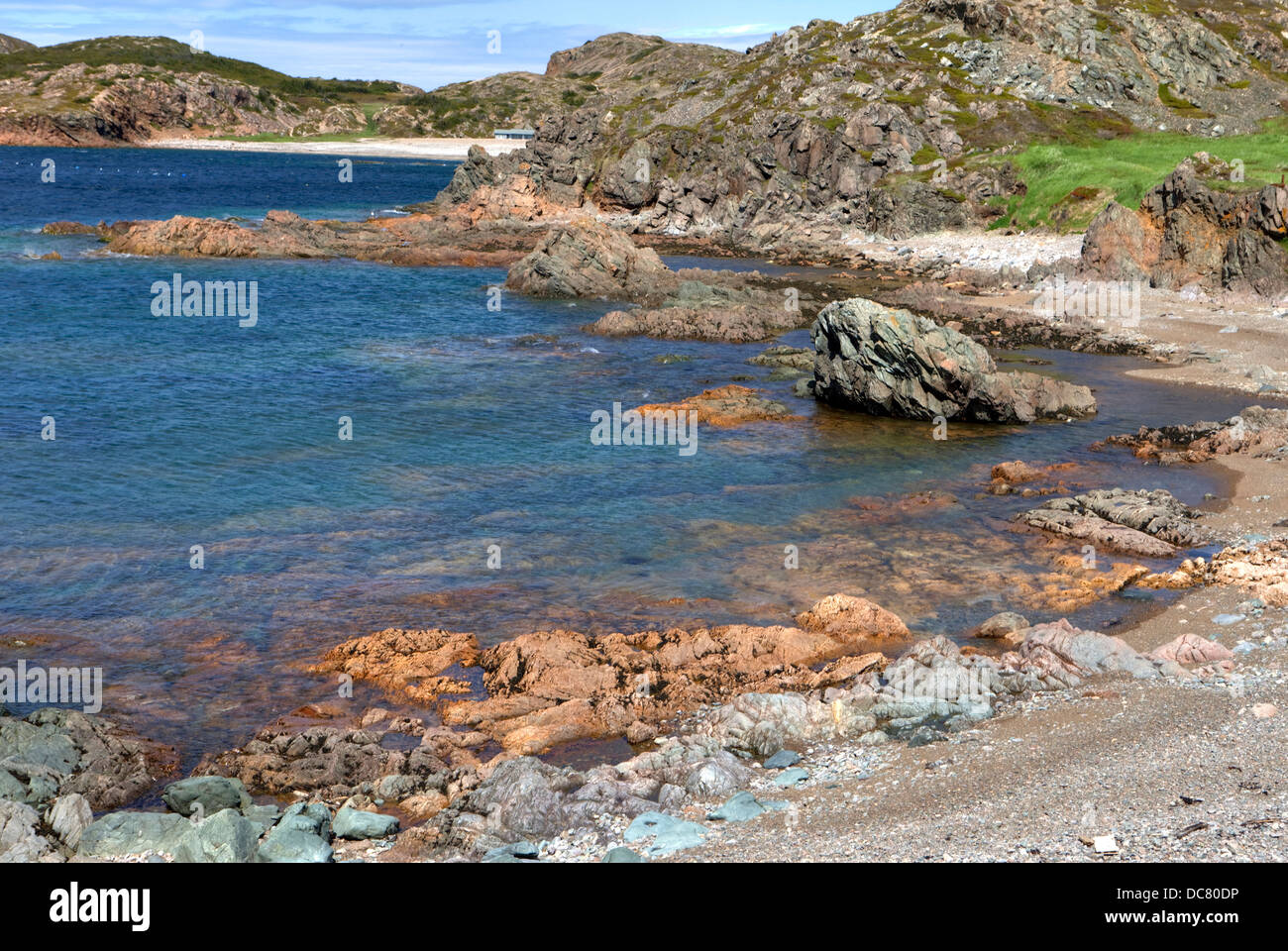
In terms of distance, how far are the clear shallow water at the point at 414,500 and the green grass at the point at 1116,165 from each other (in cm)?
2734

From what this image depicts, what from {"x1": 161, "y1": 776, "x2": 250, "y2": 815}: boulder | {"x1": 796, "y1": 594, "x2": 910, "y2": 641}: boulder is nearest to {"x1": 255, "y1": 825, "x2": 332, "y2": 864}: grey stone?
{"x1": 161, "y1": 776, "x2": 250, "y2": 815}: boulder

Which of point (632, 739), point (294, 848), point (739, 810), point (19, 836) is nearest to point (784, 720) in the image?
point (632, 739)

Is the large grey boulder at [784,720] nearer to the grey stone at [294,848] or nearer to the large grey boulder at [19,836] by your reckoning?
the grey stone at [294,848]

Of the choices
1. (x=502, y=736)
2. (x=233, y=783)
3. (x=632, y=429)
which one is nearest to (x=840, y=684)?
(x=502, y=736)

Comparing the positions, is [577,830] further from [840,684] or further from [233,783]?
[840,684]

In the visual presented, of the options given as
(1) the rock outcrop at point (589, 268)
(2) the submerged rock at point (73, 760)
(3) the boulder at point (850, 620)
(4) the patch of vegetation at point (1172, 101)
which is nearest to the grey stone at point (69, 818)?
(2) the submerged rock at point (73, 760)

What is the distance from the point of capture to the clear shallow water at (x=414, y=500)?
74.6 ft

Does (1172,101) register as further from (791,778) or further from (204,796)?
(204,796)

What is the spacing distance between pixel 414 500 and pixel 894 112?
8125 centimetres

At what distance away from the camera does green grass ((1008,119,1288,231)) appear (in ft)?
229

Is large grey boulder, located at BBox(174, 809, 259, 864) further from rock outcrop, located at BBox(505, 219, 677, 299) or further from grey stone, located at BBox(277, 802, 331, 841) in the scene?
rock outcrop, located at BBox(505, 219, 677, 299)

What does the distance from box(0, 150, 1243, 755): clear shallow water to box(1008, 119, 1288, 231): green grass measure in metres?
27.3

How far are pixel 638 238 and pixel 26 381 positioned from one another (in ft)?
200

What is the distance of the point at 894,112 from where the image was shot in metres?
98.4
